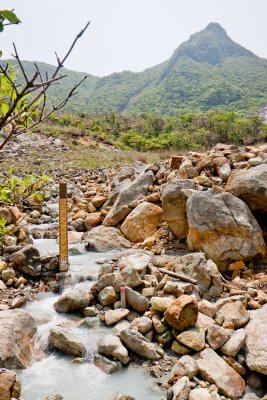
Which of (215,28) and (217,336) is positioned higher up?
(215,28)

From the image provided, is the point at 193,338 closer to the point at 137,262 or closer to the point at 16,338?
the point at 137,262

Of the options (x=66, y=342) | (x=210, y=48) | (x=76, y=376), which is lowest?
(x=76, y=376)

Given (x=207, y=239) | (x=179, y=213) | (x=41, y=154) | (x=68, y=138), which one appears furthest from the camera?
(x=68, y=138)

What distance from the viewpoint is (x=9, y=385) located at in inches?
154

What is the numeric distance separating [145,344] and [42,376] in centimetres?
139

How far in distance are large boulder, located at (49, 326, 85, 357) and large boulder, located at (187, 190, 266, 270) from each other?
3.12 metres

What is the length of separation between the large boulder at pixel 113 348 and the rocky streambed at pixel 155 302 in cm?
1

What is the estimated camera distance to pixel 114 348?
473 cm

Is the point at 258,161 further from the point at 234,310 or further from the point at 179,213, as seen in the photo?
the point at 234,310

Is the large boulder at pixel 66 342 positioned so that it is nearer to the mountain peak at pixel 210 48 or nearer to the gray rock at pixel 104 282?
the gray rock at pixel 104 282

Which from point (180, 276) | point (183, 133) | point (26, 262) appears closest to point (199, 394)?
point (180, 276)

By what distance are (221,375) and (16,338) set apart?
2.66m

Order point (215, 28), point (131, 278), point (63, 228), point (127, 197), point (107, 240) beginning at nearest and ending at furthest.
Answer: point (131, 278), point (63, 228), point (107, 240), point (127, 197), point (215, 28)

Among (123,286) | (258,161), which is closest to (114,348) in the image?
(123,286)
